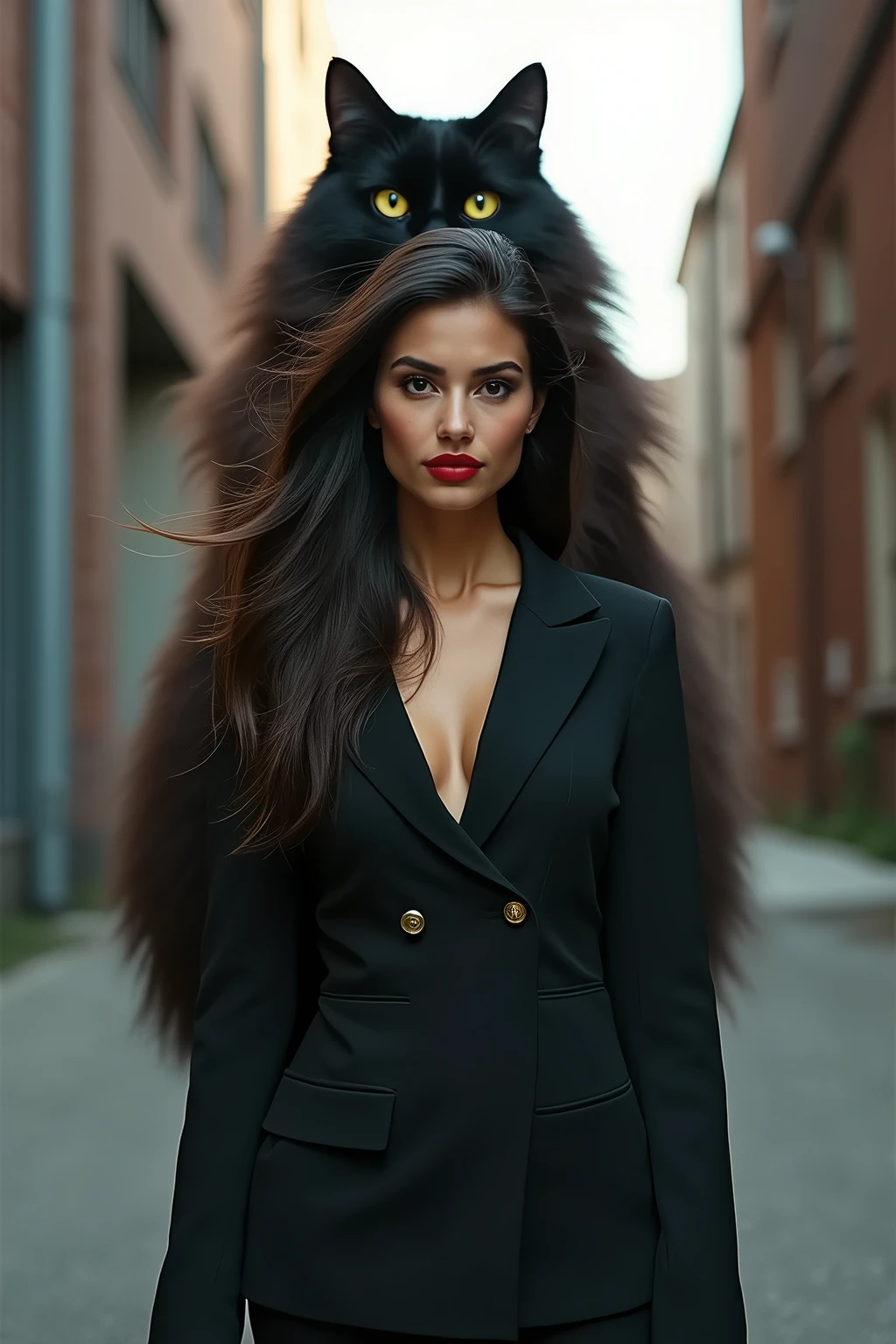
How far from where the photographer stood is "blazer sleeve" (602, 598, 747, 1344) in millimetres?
1548

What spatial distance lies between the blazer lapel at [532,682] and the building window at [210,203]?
14.4 meters

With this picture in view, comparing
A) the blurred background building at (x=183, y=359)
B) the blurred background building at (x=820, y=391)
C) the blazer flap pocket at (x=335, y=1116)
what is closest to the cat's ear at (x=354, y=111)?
the blazer flap pocket at (x=335, y=1116)

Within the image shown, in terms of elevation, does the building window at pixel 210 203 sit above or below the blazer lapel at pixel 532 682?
above

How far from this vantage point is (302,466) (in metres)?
1.76

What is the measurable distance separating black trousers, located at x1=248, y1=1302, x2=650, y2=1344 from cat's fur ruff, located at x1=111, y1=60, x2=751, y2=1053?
75 centimetres

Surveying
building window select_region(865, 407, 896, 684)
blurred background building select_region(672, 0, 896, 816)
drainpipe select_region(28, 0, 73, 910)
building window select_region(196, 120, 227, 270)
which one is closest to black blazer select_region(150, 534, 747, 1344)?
drainpipe select_region(28, 0, 73, 910)

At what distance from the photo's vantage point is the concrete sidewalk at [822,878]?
9.25m

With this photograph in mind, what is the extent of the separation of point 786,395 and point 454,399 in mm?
16300

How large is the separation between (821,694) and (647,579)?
505 inches

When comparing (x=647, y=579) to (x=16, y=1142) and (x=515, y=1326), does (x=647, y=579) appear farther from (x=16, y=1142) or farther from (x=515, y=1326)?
(x=16, y=1142)

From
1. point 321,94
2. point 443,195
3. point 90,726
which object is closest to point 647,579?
point 443,195

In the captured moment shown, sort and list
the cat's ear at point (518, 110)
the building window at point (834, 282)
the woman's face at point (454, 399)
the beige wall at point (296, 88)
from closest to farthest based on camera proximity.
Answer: the woman's face at point (454, 399) < the cat's ear at point (518, 110) < the beige wall at point (296, 88) < the building window at point (834, 282)

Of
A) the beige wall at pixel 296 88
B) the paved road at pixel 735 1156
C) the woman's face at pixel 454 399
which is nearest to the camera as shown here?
the woman's face at pixel 454 399

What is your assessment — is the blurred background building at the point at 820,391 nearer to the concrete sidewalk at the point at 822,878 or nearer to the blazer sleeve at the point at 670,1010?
the concrete sidewalk at the point at 822,878
